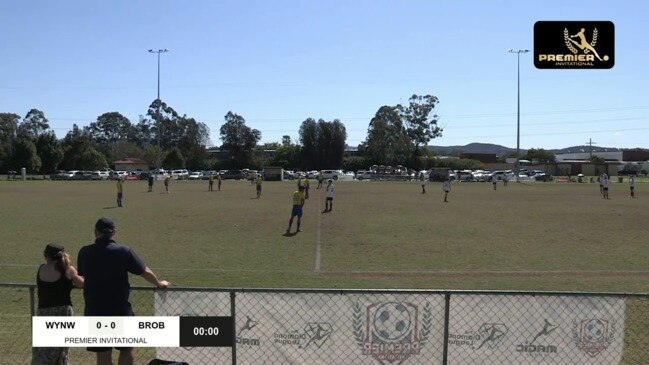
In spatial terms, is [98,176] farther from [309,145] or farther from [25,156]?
[309,145]

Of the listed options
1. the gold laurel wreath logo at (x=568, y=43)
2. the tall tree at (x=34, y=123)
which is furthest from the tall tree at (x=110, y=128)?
the gold laurel wreath logo at (x=568, y=43)

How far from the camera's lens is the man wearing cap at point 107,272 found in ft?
18.4

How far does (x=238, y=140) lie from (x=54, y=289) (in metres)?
116

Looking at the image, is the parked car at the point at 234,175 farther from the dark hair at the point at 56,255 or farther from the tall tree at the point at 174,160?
the dark hair at the point at 56,255

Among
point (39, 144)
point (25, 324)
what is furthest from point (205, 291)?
point (39, 144)

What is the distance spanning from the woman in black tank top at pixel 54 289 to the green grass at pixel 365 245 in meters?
2.36

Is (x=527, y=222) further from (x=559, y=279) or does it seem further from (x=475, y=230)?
(x=559, y=279)

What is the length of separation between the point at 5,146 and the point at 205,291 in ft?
369

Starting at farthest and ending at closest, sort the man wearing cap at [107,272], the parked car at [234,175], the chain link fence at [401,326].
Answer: the parked car at [234,175] < the chain link fence at [401,326] < the man wearing cap at [107,272]

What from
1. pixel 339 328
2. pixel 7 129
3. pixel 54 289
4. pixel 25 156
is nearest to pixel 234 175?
pixel 25 156

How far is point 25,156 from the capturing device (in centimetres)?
9019

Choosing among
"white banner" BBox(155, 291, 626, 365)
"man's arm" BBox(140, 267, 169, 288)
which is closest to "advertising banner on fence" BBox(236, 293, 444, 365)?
"white banner" BBox(155, 291, 626, 365)

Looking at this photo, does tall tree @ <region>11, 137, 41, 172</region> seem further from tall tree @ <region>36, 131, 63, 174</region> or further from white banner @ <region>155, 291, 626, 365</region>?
white banner @ <region>155, 291, 626, 365</region>

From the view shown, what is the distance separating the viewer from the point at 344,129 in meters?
116
